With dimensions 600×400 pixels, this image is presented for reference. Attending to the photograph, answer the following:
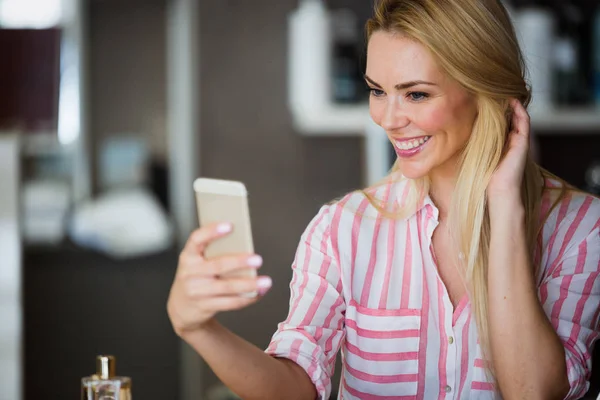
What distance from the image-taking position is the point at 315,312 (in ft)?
4.91

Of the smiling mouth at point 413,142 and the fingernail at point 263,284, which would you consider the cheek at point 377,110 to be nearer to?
the smiling mouth at point 413,142

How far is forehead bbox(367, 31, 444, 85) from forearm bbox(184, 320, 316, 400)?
52 cm

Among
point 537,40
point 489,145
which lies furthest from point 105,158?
point 489,145

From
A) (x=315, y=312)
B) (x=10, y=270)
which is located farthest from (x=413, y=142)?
(x=10, y=270)

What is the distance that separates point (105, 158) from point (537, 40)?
1.61 meters

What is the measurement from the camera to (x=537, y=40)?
2.98m

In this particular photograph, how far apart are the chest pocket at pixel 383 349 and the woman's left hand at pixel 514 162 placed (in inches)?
10.4

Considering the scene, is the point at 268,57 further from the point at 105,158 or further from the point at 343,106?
the point at 105,158

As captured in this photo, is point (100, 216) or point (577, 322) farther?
point (100, 216)

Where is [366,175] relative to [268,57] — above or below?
below

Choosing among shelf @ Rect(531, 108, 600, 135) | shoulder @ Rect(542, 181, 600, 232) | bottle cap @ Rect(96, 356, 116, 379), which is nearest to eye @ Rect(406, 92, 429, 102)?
shoulder @ Rect(542, 181, 600, 232)

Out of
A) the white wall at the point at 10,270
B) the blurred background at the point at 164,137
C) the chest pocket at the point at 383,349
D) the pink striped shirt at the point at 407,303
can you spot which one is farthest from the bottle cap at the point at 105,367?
the blurred background at the point at 164,137

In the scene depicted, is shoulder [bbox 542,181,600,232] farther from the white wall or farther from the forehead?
the white wall

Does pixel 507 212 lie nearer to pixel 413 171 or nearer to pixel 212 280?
pixel 413 171
